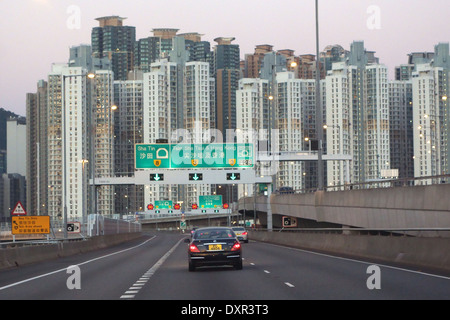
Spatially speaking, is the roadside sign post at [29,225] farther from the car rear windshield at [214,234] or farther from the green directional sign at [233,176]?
the green directional sign at [233,176]

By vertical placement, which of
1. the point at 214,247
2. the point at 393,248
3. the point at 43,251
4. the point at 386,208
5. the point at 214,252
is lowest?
the point at 43,251

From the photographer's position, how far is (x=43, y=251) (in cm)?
4019

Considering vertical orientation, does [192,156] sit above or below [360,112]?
below

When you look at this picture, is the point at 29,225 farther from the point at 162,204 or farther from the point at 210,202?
the point at 162,204

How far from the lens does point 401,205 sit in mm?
39938

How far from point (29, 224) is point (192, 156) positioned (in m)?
25.4

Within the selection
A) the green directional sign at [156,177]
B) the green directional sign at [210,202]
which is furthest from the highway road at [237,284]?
the green directional sign at [210,202]

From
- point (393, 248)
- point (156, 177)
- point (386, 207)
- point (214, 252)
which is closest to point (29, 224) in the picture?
point (214, 252)

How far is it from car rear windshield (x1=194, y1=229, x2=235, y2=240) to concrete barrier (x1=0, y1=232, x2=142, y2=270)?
27.1 feet

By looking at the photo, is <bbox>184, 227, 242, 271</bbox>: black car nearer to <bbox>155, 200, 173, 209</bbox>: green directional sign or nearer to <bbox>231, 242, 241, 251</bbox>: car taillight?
<bbox>231, 242, 241, 251</bbox>: car taillight

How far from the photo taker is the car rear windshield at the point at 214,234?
91.9ft

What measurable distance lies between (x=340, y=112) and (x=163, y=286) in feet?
580
